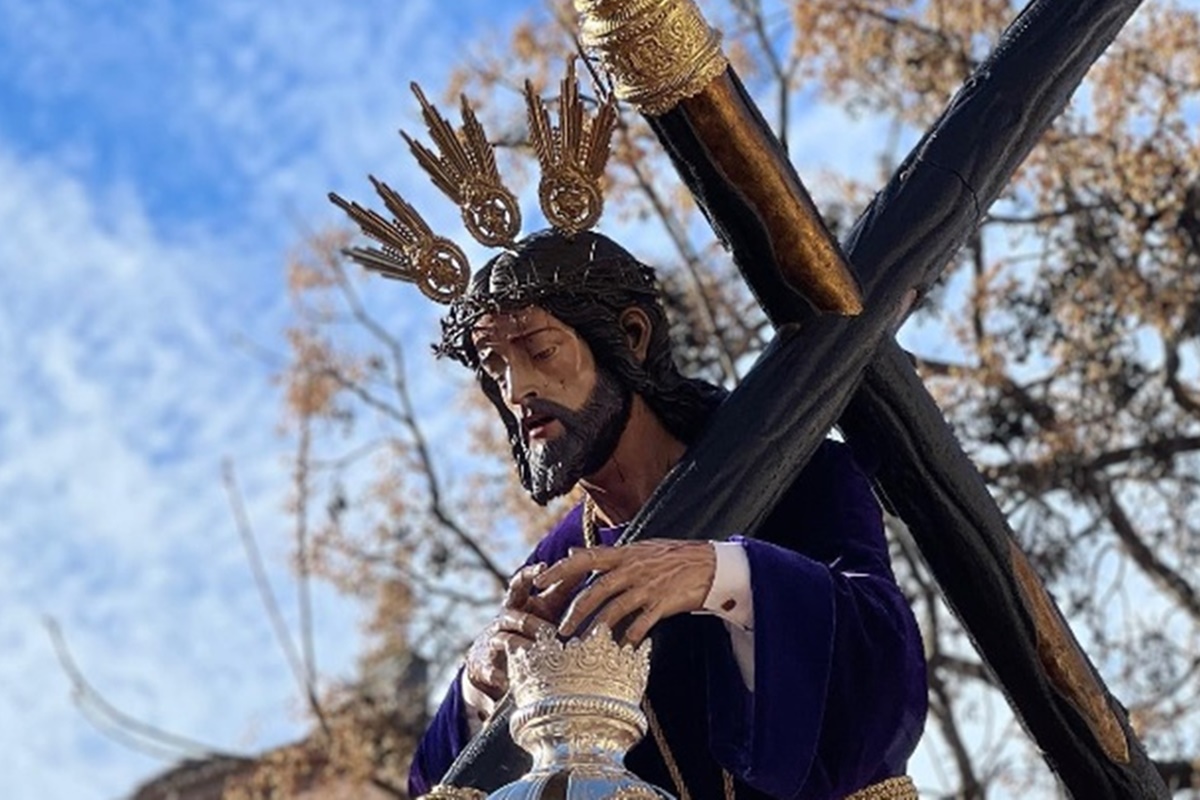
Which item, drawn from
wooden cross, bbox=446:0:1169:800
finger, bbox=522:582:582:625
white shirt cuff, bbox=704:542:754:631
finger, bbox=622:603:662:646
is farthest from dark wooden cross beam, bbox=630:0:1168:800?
finger, bbox=622:603:662:646

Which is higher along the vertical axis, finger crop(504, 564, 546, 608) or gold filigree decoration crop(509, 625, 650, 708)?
finger crop(504, 564, 546, 608)

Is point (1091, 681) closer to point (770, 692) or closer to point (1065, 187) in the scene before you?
point (770, 692)

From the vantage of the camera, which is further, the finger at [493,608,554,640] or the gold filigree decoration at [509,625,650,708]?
the finger at [493,608,554,640]

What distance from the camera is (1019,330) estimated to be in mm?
13977

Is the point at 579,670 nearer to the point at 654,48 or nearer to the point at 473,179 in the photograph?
the point at 654,48

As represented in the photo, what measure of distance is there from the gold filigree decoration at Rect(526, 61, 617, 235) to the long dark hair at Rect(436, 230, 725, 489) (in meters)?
0.05

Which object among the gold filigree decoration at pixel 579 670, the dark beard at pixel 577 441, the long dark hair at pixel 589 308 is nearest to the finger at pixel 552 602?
the gold filigree decoration at pixel 579 670

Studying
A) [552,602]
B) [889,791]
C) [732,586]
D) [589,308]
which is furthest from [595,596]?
[589,308]

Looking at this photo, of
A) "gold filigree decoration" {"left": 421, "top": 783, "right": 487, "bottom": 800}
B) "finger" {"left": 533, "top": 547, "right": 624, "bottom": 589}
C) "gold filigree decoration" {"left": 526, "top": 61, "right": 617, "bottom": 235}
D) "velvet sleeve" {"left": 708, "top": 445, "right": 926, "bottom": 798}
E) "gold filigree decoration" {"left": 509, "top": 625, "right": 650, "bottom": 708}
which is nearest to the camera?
"gold filigree decoration" {"left": 509, "top": 625, "right": 650, "bottom": 708}

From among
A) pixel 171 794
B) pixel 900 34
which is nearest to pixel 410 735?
pixel 900 34

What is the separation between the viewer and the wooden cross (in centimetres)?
452

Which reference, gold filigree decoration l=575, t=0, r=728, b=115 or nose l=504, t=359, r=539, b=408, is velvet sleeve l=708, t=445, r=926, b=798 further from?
gold filigree decoration l=575, t=0, r=728, b=115

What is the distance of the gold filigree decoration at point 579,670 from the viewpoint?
11.2ft

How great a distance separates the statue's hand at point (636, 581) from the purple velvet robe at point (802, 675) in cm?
14
